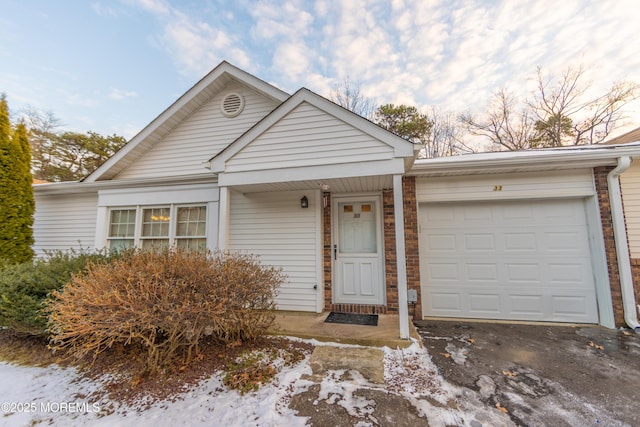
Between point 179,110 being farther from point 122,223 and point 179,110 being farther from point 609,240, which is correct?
point 609,240

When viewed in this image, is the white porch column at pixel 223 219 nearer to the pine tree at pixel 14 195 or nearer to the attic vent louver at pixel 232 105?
the attic vent louver at pixel 232 105

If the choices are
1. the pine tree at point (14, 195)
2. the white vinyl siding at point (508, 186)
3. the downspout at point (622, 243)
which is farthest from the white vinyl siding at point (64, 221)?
the downspout at point (622, 243)

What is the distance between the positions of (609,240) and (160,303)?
6626 mm

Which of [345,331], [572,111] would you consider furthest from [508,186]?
[572,111]

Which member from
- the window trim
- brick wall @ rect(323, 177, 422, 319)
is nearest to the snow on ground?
brick wall @ rect(323, 177, 422, 319)

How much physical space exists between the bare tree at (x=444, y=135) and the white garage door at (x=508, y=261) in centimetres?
1034

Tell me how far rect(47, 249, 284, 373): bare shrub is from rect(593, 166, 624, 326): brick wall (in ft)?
18.2

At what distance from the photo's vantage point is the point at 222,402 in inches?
89.7

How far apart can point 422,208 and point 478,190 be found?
3.32 feet

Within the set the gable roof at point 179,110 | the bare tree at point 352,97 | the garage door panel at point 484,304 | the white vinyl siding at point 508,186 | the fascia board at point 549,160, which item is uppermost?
the bare tree at point 352,97

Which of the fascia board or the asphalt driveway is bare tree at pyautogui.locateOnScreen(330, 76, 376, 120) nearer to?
the fascia board

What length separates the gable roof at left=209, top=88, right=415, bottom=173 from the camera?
3633mm

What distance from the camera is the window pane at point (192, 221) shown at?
536 cm

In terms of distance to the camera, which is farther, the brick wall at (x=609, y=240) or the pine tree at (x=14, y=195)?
the pine tree at (x=14, y=195)
